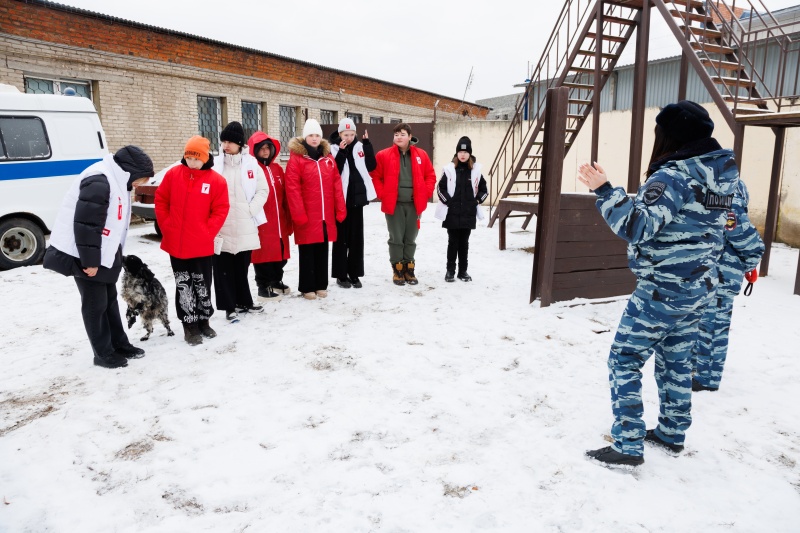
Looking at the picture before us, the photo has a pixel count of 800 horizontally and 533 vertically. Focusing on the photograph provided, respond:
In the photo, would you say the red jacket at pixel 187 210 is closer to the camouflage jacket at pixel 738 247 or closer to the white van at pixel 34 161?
the camouflage jacket at pixel 738 247

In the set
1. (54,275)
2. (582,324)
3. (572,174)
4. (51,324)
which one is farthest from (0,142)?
(572,174)

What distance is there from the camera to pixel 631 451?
238 centimetres

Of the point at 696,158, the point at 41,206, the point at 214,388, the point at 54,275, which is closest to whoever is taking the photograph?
the point at 696,158

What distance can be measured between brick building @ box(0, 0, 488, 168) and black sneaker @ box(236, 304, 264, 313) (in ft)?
26.5

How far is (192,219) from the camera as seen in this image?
3.83 meters

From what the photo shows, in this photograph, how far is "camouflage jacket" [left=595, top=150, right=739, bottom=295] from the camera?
2.12 meters

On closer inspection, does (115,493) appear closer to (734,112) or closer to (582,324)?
(582,324)

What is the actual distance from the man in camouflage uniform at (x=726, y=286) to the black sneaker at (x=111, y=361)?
3774mm

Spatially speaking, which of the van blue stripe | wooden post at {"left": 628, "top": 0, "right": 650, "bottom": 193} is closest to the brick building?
the van blue stripe

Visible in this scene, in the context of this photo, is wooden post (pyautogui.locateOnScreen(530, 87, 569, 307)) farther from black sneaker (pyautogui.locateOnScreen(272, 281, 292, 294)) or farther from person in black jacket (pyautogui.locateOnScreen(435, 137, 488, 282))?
black sneaker (pyautogui.locateOnScreen(272, 281, 292, 294))

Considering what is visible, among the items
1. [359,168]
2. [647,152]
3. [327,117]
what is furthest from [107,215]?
[327,117]

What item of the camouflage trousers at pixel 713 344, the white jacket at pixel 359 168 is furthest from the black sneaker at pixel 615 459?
the white jacket at pixel 359 168

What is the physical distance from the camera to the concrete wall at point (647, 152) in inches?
326

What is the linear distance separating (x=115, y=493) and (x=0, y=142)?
257 inches
